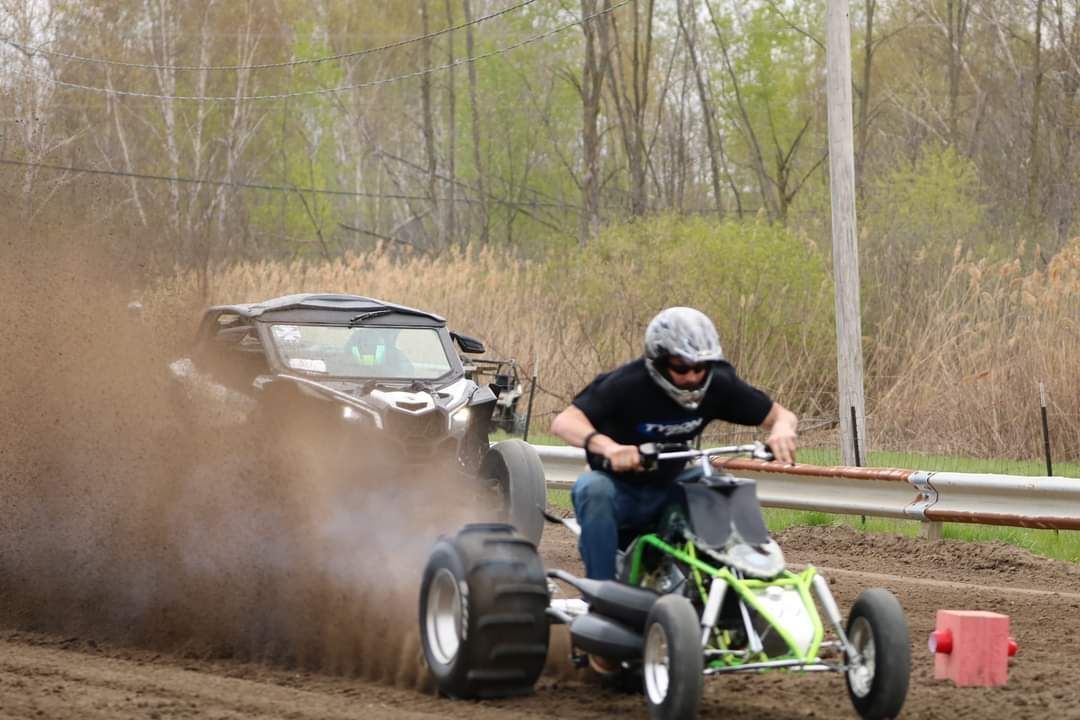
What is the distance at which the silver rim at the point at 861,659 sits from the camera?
20.7ft

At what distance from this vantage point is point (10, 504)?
32.7ft

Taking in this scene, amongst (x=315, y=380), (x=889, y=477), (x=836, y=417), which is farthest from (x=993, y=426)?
(x=315, y=380)

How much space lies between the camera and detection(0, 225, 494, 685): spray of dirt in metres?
8.52

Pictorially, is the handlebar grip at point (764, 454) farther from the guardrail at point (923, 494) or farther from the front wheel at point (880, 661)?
the guardrail at point (923, 494)

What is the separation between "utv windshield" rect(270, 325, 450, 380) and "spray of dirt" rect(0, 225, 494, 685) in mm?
897

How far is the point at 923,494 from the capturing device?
1264 centimetres

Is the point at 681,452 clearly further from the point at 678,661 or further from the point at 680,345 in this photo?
the point at 678,661

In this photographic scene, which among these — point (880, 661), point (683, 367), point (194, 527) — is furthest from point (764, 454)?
point (194, 527)

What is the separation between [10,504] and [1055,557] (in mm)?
7754

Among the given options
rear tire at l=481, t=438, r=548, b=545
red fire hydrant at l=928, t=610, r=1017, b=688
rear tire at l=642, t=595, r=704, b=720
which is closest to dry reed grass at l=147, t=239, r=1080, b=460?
rear tire at l=481, t=438, r=548, b=545

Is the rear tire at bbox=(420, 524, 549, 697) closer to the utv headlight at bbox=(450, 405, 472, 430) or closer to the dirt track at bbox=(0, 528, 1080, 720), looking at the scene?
the dirt track at bbox=(0, 528, 1080, 720)

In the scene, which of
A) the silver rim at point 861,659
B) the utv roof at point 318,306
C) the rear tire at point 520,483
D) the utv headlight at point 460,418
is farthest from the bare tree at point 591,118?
the silver rim at point 861,659

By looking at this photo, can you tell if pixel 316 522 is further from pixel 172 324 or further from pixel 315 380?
pixel 172 324

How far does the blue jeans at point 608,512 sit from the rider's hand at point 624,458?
31cm
